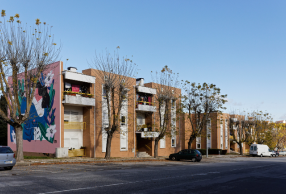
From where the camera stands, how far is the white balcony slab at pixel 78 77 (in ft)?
102

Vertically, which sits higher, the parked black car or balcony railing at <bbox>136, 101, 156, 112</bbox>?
balcony railing at <bbox>136, 101, 156, 112</bbox>

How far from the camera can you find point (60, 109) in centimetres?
3088

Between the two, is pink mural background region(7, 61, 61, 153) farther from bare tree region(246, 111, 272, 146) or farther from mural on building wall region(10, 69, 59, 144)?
bare tree region(246, 111, 272, 146)

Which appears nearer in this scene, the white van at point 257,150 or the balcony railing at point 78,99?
the balcony railing at point 78,99

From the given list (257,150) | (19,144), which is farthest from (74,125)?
(257,150)

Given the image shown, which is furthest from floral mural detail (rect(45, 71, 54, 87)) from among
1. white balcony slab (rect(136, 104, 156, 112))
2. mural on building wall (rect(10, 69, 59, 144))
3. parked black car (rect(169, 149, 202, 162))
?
parked black car (rect(169, 149, 202, 162))

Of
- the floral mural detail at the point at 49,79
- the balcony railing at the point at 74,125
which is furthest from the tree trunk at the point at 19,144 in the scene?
the floral mural detail at the point at 49,79

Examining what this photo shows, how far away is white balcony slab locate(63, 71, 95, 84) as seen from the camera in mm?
31000

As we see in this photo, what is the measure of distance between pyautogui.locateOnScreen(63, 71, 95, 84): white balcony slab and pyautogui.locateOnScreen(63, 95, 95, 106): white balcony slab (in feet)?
6.52

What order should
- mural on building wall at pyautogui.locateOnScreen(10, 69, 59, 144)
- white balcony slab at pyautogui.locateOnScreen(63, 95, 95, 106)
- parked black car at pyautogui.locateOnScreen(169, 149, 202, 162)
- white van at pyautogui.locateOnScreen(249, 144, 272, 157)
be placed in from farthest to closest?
white van at pyautogui.locateOnScreen(249, 144, 272, 157)
parked black car at pyautogui.locateOnScreen(169, 149, 202, 162)
mural on building wall at pyautogui.locateOnScreen(10, 69, 59, 144)
white balcony slab at pyautogui.locateOnScreen(63, 95, 95, 106)

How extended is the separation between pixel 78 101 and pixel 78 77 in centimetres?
267

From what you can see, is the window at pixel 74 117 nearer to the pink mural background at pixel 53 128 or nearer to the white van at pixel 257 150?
the pink mural background at pixel 53 128

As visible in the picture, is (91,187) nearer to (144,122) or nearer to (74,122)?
(74,122)

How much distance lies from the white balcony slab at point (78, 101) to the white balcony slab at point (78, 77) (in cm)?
199
